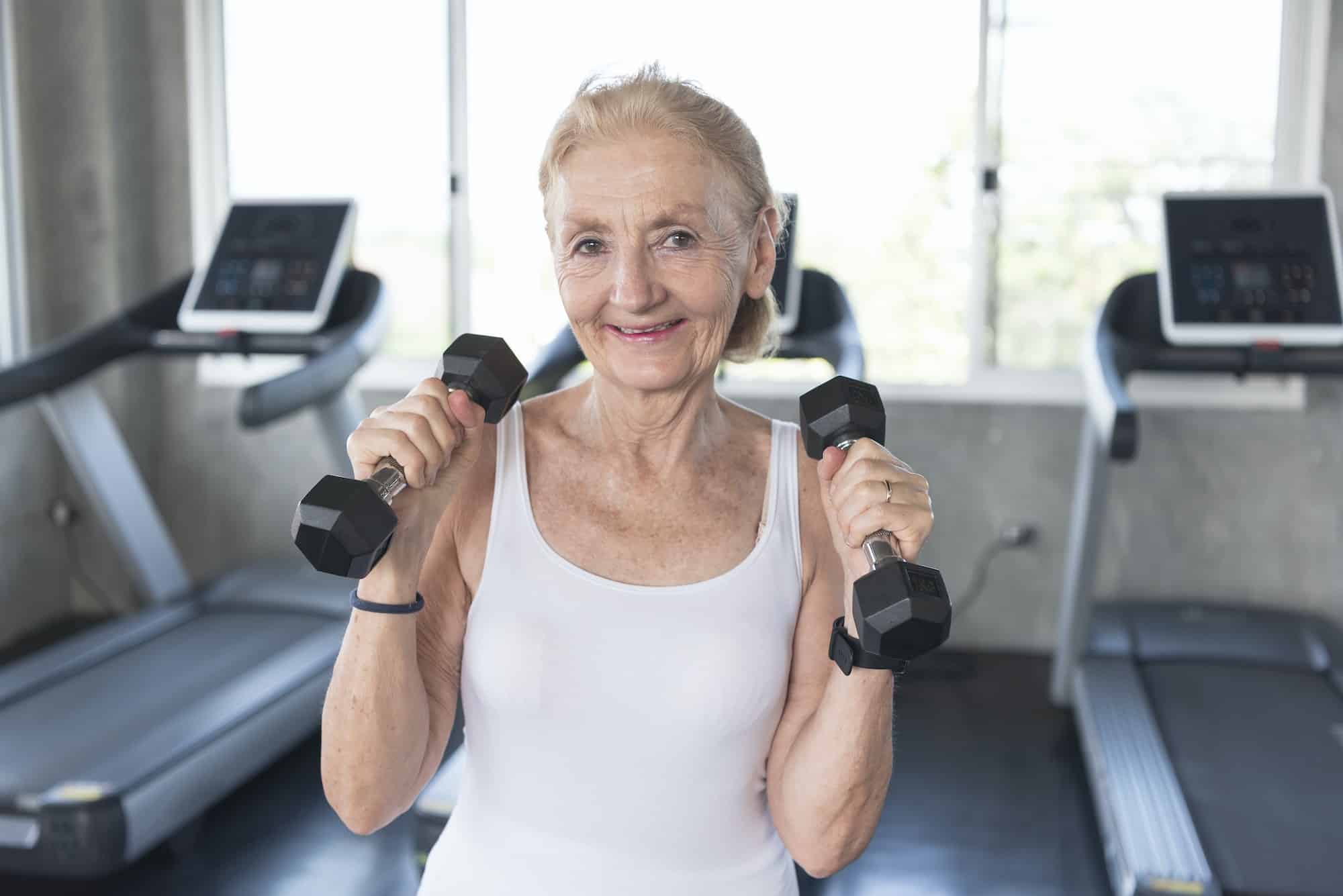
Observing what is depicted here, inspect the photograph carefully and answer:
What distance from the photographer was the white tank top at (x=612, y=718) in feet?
3.99

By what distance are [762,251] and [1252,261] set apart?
238cm

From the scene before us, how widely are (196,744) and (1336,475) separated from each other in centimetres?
346

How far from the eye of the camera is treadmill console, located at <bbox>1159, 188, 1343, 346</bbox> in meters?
3.11

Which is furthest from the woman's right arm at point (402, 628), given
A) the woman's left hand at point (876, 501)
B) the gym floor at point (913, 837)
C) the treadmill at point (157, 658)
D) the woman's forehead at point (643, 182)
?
the treadmill at point (157, 658)

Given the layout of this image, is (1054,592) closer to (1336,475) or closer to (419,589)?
(1336,475)

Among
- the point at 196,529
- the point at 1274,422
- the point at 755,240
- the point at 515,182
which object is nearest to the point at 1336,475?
the point at 1274,422

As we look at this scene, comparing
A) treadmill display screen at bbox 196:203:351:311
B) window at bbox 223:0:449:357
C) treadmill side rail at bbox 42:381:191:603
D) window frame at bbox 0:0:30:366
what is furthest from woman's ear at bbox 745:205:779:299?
window frame at bbox 0:0:30:366

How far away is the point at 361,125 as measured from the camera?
14.2 feet

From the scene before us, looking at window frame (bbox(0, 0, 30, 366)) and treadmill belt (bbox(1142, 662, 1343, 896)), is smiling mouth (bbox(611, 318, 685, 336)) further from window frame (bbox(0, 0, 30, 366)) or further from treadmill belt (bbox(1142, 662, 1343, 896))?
window frame (bbox(0, 0, 30, 366))

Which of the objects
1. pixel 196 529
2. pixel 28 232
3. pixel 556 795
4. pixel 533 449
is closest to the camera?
pixel 556 795

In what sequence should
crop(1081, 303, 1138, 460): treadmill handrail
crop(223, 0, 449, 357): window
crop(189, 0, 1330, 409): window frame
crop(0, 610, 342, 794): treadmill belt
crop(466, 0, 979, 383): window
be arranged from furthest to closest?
crop(223, 0, 449, 357): window, crop(466, 0, 979, 383): window, crop(189, 0, 1330, 409): window frame, crop(1081, 303, 1138, 460): treadmill handrail, crop(0, 610, 342, 794): treadmill belt

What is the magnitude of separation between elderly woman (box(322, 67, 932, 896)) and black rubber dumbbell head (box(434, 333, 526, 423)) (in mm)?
28

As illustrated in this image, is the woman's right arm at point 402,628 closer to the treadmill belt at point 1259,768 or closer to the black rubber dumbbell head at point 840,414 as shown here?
the black rubber dumbbell head at point 840,414

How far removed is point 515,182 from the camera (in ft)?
14.0
